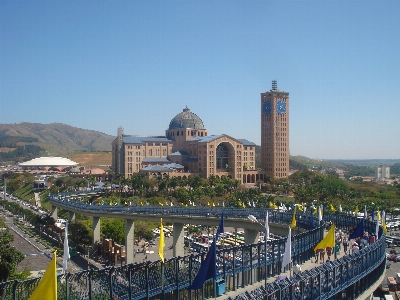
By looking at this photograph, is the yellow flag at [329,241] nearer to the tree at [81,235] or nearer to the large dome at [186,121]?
the tree at [81,235]

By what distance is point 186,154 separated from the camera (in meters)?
122

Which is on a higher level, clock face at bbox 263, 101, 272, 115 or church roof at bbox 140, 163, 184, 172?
clock face at bbox 263, 101, 272, 115

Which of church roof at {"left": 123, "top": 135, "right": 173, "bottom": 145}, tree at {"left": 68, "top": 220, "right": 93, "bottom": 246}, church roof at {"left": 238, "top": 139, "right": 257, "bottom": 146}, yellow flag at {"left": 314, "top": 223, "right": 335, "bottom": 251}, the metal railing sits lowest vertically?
tree at {"left": 68, "top": 220, "right": 93, "bottom": 246}

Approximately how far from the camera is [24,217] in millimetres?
91250

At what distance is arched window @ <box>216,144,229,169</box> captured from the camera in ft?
390

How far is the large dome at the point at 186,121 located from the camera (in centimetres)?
12609

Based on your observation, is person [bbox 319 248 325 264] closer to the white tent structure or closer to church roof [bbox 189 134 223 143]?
church roof [bbox 189 134 223 143]

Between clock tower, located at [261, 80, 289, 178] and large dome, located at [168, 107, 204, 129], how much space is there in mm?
18300

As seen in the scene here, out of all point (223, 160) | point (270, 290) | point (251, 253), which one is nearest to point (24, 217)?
point (223, 160)

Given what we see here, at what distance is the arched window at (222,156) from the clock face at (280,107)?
59.8 feet

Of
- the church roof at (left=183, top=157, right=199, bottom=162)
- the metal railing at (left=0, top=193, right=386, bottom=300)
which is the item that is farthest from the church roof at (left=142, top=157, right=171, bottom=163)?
the metal railing at (left=0, top=193, right=386, bottom=300)

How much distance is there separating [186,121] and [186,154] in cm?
1024

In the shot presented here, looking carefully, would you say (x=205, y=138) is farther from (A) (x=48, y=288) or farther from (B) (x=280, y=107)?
(A) (x=48, y=288)

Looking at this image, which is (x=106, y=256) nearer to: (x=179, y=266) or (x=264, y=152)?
(x=179, y=266)
